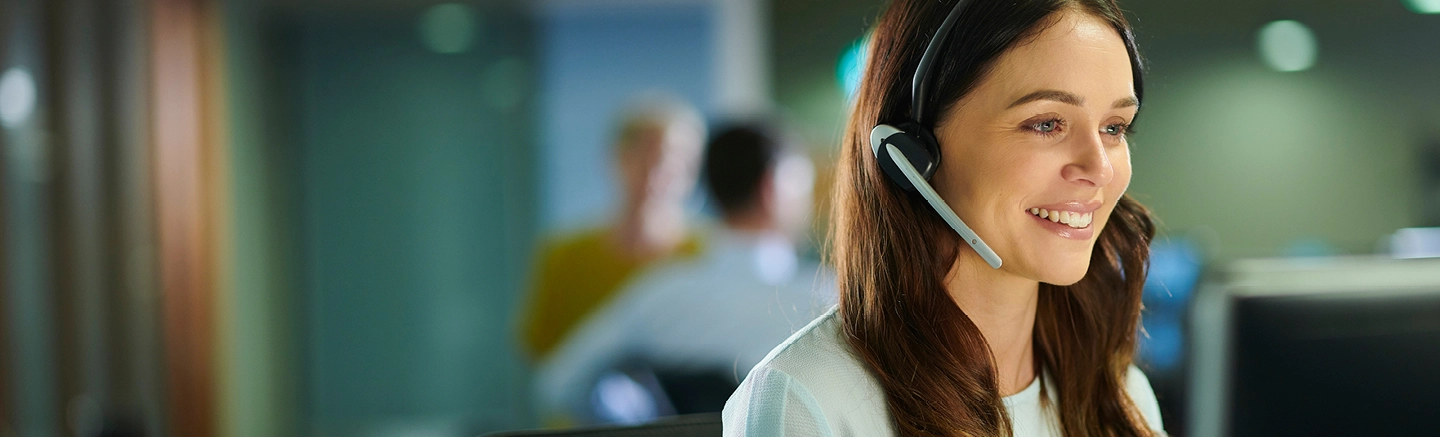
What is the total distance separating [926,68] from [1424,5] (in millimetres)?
3531

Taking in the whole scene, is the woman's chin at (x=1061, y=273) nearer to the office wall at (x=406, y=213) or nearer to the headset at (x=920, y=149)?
the headset at (x=920, y=149)

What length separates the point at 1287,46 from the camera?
371 centimetres

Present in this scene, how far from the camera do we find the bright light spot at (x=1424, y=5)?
3.44 meters

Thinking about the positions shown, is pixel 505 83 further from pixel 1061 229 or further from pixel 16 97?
pixel 1061 229

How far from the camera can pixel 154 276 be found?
12.8ft

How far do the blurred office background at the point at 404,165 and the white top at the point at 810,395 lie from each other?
2031 millimetres

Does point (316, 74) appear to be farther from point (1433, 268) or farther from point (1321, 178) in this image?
point (1433, 268)

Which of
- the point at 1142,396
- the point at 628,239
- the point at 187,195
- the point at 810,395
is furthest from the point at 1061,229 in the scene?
the point at 187,195

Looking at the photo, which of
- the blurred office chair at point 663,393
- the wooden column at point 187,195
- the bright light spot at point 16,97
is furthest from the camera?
the wooden column at point 187,195

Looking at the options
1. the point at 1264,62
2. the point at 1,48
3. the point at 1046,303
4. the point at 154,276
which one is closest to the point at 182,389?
the point at 154,276

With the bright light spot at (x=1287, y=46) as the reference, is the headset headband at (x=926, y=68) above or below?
below

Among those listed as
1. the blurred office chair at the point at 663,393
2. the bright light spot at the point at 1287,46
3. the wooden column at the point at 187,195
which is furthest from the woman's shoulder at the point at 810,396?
the wooden column at the point at 187,195

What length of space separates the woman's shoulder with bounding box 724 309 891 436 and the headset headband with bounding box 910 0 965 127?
0.19 m

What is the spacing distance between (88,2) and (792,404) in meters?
3.59
